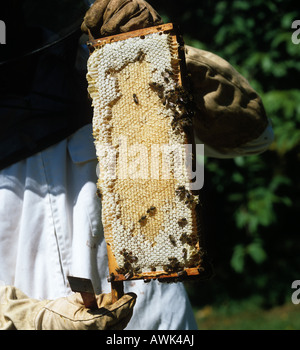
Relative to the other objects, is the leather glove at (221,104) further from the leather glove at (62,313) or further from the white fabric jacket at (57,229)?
the leather glove at (62,313)

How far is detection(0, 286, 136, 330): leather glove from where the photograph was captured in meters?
1.27

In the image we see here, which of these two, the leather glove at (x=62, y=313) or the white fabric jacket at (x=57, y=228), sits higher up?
the white fabric jacket at (x=57, y=228)

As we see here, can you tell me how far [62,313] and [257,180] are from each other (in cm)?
293

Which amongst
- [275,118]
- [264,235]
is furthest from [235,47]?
[264,235]

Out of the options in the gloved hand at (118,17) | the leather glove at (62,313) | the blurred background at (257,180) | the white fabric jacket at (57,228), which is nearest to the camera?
the leather glove at (62,313)

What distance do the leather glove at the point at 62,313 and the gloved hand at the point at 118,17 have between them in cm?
76

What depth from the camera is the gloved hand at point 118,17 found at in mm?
1369

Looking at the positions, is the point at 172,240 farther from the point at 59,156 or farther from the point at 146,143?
the point at 59,156

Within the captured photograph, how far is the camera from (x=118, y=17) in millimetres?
1368

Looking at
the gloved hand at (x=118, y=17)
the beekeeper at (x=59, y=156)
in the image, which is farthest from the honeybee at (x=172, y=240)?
the gloved hand at (x=118, y=17)

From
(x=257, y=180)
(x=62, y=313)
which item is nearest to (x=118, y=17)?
(x=62, y=313)

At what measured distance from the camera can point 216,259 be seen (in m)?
4.63

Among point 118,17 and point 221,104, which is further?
point 221,104

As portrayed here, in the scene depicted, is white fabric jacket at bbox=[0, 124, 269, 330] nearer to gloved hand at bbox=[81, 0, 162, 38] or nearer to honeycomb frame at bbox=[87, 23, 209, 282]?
honeycomb frame at bbox=[87, 23, 209, 282]
